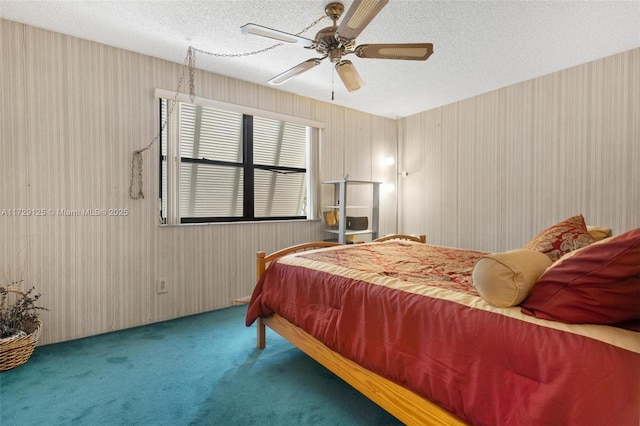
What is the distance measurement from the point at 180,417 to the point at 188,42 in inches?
104

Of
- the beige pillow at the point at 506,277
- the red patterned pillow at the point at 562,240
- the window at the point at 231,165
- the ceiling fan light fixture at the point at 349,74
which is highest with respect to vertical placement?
the ceiling fan light fixture at the point at 349,74

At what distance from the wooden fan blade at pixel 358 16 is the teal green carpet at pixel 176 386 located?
1999 mm

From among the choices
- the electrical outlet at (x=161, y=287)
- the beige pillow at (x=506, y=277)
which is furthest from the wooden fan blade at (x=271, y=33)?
the electrical outlet at (x=161, y=287)

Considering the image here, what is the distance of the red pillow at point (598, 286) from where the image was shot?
0.88 meters

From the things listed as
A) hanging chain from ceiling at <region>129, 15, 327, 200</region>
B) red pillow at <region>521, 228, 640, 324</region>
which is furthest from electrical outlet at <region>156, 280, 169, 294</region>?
Answer: red pillow at <region>521, 228, 640, 324</region>

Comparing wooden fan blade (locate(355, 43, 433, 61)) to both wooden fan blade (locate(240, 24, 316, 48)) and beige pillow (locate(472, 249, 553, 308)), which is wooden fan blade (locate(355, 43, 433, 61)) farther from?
beige pillow (locate(472, 249, 553, 308))

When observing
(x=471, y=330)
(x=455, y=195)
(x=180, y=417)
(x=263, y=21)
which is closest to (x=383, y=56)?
(x=263, y=21)

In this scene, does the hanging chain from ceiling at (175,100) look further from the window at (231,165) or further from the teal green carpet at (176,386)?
the teal green carpet at (176,386)

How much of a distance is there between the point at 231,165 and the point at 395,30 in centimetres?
206

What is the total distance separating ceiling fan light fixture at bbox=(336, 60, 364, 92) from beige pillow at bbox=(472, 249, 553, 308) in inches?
59.6

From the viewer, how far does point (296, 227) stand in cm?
381

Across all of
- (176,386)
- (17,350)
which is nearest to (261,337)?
(176,386)

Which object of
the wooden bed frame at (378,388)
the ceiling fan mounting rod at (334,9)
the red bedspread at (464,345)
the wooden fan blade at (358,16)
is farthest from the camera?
the ceiling fan mounting rod at (334,9)

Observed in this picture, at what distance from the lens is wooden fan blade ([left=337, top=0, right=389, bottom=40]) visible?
56.4 inches
